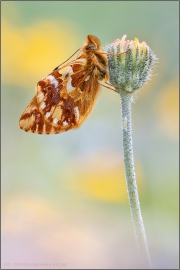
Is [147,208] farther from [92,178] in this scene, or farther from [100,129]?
[100,129]

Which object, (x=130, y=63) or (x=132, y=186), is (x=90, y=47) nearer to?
(x=130, y=63)

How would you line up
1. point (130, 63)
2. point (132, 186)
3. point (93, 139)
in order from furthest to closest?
point (93, 139) → point (130, 63) → point (132, 186)

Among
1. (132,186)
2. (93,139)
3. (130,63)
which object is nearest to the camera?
(132,186)

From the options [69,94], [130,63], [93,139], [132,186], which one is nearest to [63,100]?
[69,94]

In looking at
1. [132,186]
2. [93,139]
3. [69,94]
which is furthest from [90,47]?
[93,139]

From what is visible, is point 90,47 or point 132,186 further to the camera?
point 90,47

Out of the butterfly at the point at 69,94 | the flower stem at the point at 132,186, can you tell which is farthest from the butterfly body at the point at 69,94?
the flower stem at the point at 132,186

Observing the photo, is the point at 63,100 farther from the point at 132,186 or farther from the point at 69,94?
the point at 132,186

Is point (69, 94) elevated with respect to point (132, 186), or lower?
elevated

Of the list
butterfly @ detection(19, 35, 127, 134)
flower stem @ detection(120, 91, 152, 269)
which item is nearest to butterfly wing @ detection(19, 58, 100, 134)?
butterfly @ detection(19, 35, 127, 134)

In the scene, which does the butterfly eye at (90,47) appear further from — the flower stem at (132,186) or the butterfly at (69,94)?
the flower stem at (132,186)
